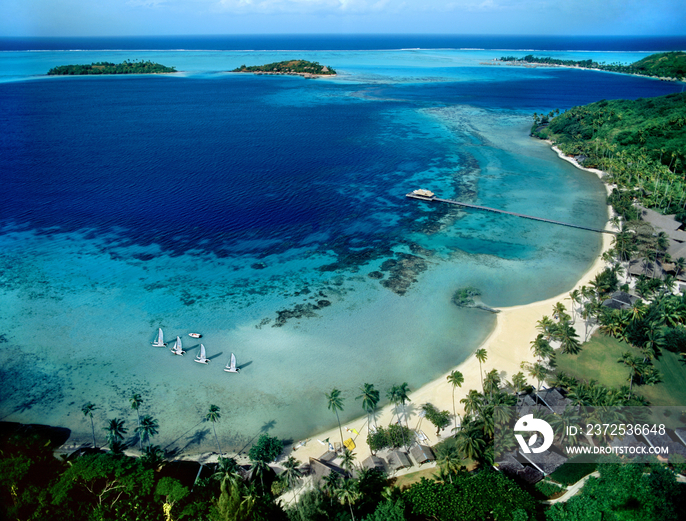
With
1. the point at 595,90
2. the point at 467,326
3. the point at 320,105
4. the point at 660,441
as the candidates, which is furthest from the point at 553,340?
the point at 595,90

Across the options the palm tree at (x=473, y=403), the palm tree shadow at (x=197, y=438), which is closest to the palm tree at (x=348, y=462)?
the palm tree at (x=473, y=403)

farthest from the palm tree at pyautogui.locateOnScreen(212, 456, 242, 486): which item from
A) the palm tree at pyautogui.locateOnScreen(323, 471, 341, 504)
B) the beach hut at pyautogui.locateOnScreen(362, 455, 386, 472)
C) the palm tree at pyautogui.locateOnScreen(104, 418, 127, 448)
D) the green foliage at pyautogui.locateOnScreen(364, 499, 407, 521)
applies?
the beach hut at pyautogui.locateOnScreen(362, 455, 386, 472)

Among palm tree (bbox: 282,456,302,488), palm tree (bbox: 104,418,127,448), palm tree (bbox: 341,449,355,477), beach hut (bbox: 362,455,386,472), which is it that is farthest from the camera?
palm tree (bbox: 104,418,127,448)

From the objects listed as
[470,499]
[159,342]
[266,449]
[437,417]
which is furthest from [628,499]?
[159,342]

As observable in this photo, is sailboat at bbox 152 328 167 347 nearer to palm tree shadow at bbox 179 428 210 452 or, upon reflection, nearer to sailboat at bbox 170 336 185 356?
sailboat at bbox 170 336 185 356

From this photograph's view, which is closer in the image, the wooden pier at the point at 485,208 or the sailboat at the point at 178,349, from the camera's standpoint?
the sailboat at the point at 178,349

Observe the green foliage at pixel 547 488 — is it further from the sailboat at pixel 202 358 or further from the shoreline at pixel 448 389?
the sailboat at pixel 202 358
